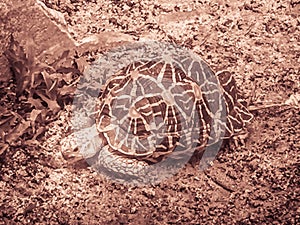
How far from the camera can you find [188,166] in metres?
2.50

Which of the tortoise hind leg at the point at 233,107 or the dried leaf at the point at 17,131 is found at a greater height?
the dried leaf at the point at 17,131

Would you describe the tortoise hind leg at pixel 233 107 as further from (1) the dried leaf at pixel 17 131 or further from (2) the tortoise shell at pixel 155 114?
(1) the dried leaf at pixel 17 131

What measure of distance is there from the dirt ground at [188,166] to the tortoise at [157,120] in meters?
0.08

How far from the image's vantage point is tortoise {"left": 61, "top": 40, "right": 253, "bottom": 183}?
2395 millimetres

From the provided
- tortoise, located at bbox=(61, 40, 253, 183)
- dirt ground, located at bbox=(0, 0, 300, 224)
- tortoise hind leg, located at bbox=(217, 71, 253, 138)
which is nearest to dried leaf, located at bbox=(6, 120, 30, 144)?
dirt ground, located at bbox=(0, 0, 300, 224)

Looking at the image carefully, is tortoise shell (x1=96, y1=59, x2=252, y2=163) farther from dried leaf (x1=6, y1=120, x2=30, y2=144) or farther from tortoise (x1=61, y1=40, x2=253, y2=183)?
dried leaf (x1=6, y1=120, x2=30, y2=144)

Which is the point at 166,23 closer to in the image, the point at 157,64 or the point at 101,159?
the point at 157,64

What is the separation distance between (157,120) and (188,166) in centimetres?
29

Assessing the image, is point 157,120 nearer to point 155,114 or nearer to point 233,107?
point 155,114

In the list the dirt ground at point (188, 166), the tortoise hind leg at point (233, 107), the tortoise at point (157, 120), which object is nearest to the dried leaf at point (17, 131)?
the dirt ground at point (188, 166)

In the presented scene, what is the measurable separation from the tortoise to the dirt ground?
0.27ft

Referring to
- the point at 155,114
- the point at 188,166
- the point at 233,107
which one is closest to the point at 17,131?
the point at 155,114

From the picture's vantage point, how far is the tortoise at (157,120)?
2395 mm

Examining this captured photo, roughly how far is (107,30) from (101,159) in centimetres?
80
